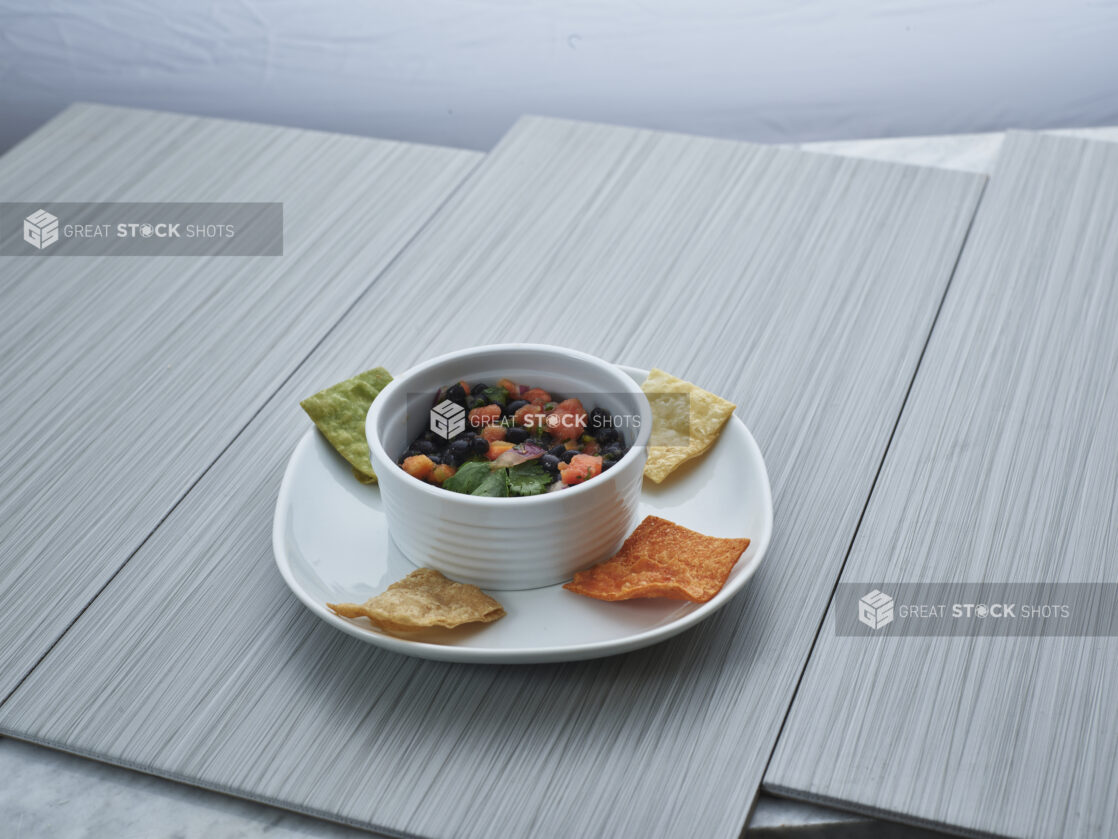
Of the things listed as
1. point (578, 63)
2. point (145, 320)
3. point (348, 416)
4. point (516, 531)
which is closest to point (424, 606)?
point (516, 531)

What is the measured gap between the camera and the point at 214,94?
304 cm

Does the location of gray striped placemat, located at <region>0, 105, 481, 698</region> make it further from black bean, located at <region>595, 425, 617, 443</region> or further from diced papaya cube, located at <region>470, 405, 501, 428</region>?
black bean, located at <region>595, 425, 617, 443</region>

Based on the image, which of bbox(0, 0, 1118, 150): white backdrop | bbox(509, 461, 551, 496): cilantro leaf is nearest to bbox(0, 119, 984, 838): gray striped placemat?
bbox(509, 461, 551, 496): cilantro leaf

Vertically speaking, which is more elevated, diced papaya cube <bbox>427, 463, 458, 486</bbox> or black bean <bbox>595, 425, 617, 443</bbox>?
diced papaya cube <bbox>427, 463, 458, 486</bbox>

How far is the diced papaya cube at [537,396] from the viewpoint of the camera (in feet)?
3.74

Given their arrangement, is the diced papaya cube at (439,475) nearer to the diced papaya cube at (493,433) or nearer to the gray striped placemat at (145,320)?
the diced papaya cube at (493,433)

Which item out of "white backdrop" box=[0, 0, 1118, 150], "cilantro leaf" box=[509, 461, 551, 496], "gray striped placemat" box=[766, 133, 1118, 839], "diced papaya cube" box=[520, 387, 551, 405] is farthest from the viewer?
"white backdrop" box=[0, 0, 1118, 150]

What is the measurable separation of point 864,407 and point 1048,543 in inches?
10.8

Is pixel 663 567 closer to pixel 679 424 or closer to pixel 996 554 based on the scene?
pixel 679 424

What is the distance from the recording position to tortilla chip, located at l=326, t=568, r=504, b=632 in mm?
939

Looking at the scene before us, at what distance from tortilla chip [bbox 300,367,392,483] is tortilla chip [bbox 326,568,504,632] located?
0.18 m

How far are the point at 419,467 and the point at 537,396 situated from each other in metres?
0.17

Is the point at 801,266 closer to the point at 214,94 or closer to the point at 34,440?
the point at 34,440

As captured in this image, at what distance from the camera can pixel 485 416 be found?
3.63 feet
